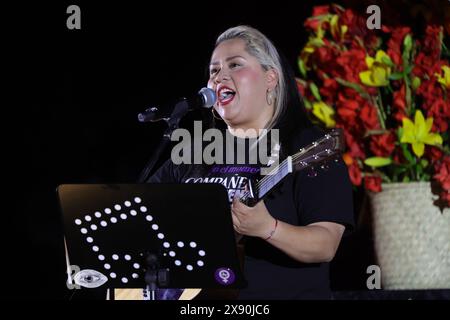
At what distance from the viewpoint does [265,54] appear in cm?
218

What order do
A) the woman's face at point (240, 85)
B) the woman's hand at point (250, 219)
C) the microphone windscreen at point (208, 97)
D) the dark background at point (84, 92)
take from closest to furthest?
the woman's hand at point (250, 219), the microphone windscreen at point (208, 97), the woman's face at point (240, 85), the dark background at point (84, 92)

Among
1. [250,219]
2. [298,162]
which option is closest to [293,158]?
[298,162]

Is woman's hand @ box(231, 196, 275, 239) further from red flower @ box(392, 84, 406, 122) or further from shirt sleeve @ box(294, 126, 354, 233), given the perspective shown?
red flower @ box(392, 84, 406, 122)

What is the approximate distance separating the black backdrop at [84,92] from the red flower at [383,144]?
2.64 feet

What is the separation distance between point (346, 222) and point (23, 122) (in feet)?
5.05

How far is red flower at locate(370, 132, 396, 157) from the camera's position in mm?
2322

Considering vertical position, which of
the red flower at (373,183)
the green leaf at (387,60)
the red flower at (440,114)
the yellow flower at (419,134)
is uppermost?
the green leaf at (387,60)

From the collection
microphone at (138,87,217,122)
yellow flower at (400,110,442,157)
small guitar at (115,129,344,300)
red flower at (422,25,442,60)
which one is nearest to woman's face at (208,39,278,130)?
microphone at (138,87,217,122)

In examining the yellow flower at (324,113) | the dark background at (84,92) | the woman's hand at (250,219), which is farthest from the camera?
the dark background at (84,92)

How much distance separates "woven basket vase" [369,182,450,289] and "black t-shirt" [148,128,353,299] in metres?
0.40

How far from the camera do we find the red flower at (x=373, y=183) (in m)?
2.32

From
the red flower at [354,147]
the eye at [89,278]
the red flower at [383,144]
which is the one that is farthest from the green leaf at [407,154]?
the eye at [89,278]

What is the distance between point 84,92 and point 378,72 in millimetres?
1144

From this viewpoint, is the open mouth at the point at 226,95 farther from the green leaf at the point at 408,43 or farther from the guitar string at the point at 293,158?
the green leaf at the point at 408,43
